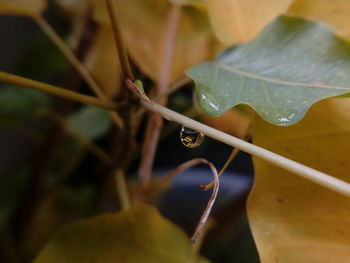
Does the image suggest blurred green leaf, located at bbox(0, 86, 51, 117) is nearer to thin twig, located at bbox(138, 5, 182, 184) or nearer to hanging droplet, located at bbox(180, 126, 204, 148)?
thin twig, located at bbox(138, 5, 182, 184)

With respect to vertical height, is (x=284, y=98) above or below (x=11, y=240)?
above

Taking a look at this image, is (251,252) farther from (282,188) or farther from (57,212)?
(282,188)

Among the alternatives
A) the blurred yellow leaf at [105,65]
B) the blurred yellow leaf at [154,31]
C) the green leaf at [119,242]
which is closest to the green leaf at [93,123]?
the blurred yellow leaf at [105,65]

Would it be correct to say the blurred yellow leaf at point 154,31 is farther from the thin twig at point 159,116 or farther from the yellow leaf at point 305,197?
the yellow leaf at point 305,197

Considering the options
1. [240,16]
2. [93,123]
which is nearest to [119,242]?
[240,16]

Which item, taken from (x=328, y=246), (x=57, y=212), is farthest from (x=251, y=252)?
(x=328, y=246)

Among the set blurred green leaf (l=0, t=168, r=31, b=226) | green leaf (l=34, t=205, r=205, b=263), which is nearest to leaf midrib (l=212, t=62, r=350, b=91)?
green leaf (l=34, t=205, r=205, b=263)
